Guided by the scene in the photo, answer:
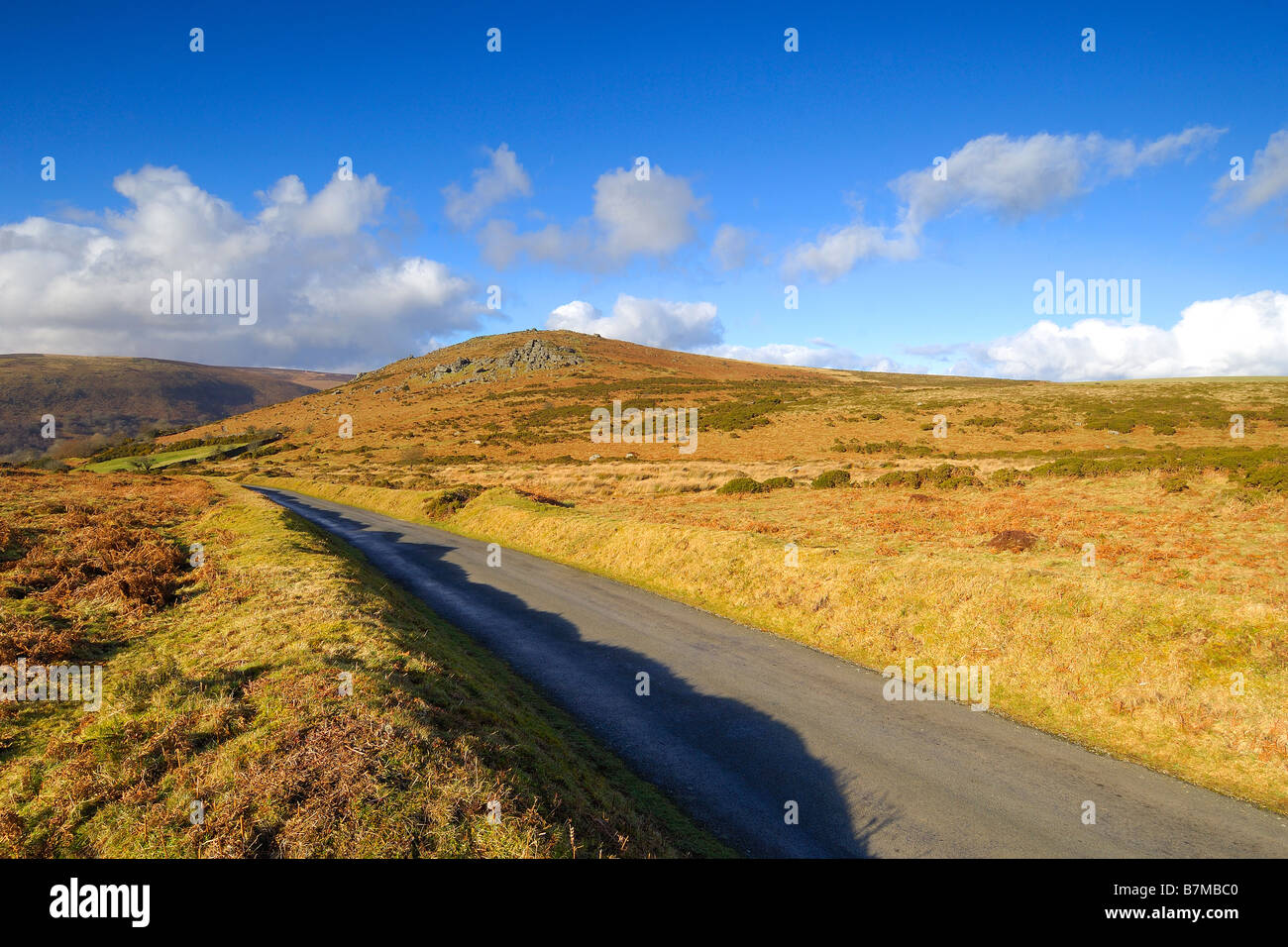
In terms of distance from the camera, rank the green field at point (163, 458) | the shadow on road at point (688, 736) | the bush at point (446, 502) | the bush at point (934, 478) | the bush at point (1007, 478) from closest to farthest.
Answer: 1. the shadow on road at point (688, 736)
2. the bush at point (1007, 478)
3. the bush at point (934, 478)
4. the bush at point (446, 502)
5. the green field at point (163, 458)

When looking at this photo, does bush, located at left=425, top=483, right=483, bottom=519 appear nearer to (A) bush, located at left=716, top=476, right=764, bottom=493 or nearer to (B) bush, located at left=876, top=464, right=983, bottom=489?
(A) bush, located at left=716, top=476, right=764, bottom=493

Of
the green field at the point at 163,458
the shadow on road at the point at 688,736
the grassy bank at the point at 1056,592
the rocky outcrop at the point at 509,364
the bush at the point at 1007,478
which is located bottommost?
the shadow on road at the point at 688,736

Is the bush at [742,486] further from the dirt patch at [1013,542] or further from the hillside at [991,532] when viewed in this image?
the dirt patch at [1013,542]

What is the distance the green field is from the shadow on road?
7944 cm

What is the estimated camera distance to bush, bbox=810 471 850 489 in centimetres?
3765

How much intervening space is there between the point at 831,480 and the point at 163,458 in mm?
97584

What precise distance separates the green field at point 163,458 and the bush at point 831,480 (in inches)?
3157

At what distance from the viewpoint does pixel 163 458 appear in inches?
3398

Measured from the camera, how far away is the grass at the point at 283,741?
5953 millimetres

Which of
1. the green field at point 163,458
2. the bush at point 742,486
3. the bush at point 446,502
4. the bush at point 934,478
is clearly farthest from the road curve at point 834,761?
the green field at point 163,458
